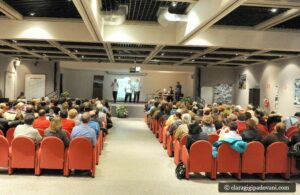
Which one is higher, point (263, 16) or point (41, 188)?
point (263, 16)

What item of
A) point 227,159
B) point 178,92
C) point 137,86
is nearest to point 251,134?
point 227,159

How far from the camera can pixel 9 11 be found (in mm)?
9656

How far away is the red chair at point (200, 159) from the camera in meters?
6.61

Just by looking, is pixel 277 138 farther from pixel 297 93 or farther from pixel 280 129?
pixel 297 93

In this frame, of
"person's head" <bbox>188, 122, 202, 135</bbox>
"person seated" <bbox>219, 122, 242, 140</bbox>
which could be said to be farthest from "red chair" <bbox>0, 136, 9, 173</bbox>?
"person seated" <bbox>219, 122, 242, 140</bbox>

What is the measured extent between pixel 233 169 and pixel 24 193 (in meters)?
3.77

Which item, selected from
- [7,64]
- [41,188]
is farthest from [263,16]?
[7,64]

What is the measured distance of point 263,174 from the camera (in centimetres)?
679

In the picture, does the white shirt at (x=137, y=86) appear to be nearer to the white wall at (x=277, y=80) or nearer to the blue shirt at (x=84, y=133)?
the white wall at (x=277, y=80)

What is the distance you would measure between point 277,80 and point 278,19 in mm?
7561

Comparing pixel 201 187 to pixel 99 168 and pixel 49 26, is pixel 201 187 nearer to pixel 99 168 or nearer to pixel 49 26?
pixel 99 168

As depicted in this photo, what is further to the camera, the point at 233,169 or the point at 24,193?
the point at 233,169

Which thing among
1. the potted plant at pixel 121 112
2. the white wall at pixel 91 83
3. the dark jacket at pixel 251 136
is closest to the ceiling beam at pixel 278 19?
the dark jacket at pixel 251 136

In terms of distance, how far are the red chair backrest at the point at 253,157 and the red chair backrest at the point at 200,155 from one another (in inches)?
26.6
